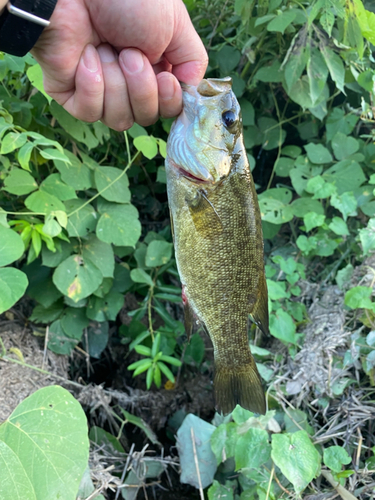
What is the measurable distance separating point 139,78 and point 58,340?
1.15m

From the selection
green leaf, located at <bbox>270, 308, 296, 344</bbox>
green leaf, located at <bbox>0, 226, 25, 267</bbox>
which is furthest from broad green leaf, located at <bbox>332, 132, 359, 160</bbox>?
green leaf, located at <bbox>0, 226, 25, 267</bbox>

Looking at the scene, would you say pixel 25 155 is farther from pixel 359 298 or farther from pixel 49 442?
pixel 359 298

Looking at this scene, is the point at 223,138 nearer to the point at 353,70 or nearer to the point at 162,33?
the point at 162,33

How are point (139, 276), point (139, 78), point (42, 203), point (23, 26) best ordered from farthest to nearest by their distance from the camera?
point (139, 276) → point (42, 203) → point (139, 78) → point (23, 26)

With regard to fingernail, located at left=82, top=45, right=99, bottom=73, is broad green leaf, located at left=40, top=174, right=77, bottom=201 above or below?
below

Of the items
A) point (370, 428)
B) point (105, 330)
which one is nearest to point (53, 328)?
point (105, 330)

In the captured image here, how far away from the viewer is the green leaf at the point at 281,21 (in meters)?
1.32

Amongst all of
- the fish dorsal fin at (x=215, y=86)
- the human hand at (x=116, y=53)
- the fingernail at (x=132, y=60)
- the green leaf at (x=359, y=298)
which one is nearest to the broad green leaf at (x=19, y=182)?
the human hand at (x=116, y=53)

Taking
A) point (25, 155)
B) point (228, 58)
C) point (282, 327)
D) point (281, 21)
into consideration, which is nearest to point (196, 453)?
point (282, 327)

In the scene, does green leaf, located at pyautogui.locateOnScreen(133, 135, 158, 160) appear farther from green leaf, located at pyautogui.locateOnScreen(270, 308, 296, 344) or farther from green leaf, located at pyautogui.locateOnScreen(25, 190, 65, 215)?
green leaf, located at pyautogui.locateOnScreen(270, 308, 296, 344)

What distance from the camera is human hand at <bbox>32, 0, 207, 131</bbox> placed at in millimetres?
865

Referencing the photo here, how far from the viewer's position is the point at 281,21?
1331mm

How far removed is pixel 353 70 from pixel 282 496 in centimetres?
174

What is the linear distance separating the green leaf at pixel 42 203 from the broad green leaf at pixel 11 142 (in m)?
0.22
